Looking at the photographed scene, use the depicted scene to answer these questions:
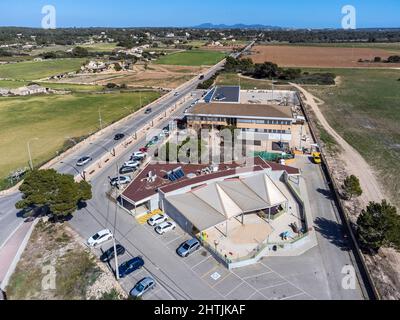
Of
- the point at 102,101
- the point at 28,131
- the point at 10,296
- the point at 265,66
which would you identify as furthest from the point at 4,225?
the point at 265,66

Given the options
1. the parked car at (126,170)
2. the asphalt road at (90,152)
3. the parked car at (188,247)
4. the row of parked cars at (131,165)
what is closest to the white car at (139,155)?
the row of parked cars at (131,165)

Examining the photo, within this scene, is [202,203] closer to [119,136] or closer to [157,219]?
[157,219]

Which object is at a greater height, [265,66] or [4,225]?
[265,66]

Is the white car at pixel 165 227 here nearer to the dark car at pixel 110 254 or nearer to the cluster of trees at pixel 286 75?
the dark car at pixel 110 254

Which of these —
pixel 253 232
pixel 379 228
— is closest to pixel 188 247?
pixel 253 232

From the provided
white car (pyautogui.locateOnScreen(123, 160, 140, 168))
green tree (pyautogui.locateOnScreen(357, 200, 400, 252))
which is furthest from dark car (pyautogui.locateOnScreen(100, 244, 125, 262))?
green tree (pyautogui.locateOnScreen(357, 200, 400, 252))

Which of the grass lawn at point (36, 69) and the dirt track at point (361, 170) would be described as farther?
the grass lawn at point (36, 69)

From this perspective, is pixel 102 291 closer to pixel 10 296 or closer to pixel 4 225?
pixel 10 296
